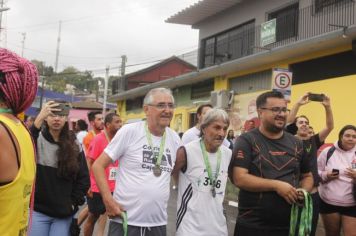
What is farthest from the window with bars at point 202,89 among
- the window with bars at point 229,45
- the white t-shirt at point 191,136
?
the white t-shirt at point 191,136

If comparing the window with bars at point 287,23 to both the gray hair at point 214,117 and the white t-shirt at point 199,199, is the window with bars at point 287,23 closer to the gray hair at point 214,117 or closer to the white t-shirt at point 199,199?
the gray hair at point 214,117

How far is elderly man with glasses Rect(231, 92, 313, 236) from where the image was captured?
4.22m

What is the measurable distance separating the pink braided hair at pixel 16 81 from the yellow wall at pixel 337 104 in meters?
13.7

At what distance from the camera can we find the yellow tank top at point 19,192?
2.20 meters

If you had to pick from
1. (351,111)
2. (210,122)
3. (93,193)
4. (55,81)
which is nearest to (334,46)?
(351,111)

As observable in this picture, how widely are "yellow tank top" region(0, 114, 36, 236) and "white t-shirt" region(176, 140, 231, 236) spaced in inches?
82.6

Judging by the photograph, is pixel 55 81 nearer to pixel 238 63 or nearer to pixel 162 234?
pixel 238 63

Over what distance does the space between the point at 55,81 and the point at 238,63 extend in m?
77.8

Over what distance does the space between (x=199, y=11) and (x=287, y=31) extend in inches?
281

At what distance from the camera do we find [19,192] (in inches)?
88.6

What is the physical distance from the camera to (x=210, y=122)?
453 centimetres

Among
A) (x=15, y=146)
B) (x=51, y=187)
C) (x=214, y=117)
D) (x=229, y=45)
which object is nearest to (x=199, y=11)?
(x=229, y=45)

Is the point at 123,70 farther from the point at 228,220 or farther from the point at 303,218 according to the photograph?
the point at 303,218

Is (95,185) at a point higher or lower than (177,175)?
lower
